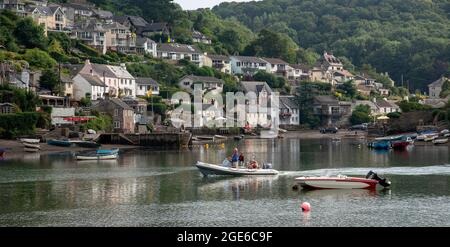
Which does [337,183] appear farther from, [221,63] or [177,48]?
[221,63]

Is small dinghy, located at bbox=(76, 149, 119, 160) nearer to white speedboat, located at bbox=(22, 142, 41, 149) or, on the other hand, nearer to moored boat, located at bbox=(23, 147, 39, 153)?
moored boat, located at bbox=(23, 147, 39, 153)

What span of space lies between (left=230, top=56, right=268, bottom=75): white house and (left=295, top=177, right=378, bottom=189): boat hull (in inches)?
4080

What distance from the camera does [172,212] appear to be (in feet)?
143

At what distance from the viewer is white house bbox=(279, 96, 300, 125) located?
137500 millimetres

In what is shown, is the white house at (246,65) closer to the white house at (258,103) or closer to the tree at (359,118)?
the white house at (258,103)

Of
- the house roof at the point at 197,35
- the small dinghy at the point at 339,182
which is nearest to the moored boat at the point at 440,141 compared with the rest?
the small dinghy at the point at 339,182

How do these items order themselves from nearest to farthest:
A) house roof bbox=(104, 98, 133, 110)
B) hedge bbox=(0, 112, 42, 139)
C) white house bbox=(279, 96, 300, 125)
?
1. hedge bbox=(0, 112, 42, 139)
2. house roof bbox=(104, 98, 133, 110)
3. white house bbox=(279, 96, 300, 125)

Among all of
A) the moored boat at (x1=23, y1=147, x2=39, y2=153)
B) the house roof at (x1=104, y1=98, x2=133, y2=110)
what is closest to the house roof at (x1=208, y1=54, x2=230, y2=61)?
the house roof at (x1=104, y1=98, x2=133, y2=110)

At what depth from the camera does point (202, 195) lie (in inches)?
1965

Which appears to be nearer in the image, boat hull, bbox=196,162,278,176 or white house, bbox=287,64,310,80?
boat hull, bbox=196,162,278,176

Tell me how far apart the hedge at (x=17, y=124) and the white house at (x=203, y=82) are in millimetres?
42103

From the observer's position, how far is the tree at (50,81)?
4166 inches

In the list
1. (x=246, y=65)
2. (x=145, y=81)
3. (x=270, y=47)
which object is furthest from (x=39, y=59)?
(x=270, y=47)
